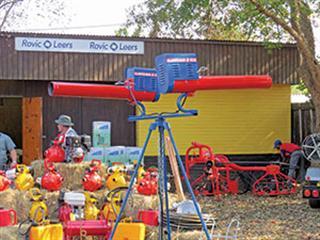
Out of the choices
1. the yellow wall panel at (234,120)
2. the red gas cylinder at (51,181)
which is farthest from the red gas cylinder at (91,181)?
the yellow wall panel at (234,120)

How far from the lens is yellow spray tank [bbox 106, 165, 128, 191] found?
8766mm

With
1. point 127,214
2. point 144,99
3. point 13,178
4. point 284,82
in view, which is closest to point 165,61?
point 144,99

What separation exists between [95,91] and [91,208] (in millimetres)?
3356

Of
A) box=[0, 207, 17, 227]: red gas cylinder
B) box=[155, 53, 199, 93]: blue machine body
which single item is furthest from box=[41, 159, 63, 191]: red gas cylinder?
box=[155, 53, 199, 93]: blue machine body

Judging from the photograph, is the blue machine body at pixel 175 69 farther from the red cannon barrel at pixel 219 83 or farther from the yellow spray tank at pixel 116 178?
the yellow spray tank at pixel 116 178

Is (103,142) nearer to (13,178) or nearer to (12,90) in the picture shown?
(12,90)

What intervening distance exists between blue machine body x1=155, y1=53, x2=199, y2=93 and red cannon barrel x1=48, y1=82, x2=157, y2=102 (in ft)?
0.87

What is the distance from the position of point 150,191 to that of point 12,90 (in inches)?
258

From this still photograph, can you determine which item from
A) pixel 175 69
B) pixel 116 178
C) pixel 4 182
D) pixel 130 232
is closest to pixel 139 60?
pixel 116 178

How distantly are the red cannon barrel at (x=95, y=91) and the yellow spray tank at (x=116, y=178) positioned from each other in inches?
148

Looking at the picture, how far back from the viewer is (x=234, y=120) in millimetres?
15258

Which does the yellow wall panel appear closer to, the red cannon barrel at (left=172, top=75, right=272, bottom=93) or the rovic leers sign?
the rovic leers sign

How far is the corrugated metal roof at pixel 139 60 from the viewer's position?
13.1m

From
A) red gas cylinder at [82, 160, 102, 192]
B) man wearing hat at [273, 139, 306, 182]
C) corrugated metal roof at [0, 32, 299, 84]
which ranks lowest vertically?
man wearing hat at [273, 139, 306, 182]
